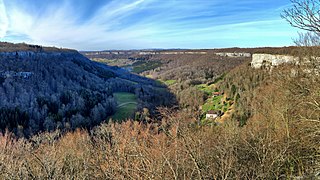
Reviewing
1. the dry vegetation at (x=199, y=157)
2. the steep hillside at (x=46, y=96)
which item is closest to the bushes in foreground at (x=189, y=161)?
the dry vegetation at (x=199, y=157)

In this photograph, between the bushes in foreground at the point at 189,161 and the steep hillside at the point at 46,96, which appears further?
the steep hillside at the point at 46,96

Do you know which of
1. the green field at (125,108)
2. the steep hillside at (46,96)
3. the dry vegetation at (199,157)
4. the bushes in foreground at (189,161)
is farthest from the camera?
the green field at (125,108)

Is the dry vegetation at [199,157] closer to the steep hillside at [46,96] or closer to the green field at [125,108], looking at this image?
the steep hillside at [46,96]

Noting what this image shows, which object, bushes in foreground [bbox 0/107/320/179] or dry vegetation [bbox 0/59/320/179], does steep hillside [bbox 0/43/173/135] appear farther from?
bushes in foreground [bbox 0/107/320/179]

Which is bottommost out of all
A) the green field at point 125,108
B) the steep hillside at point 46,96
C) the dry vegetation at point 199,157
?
the green field at point 125,108

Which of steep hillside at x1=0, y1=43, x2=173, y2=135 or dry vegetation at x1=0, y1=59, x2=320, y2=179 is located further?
steep hillside at x1=0, y1=43, x2=173, y2=135

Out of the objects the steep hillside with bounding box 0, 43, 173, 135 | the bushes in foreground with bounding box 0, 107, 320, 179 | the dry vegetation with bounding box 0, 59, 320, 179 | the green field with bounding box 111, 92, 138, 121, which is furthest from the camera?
the green field with bounding box 111, 92, 138, 121

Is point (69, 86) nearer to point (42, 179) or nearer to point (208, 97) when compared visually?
point (208, 97)

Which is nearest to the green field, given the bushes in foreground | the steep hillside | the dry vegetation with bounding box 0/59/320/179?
the steep hillside

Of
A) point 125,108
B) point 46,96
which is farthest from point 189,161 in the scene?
point 46,96
